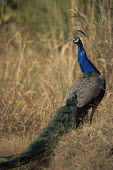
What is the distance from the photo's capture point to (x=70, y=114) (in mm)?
4094

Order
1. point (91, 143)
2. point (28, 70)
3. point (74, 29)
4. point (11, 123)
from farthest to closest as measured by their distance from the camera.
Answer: point (28, 70), point (74, 29), point (11, 123), point (91, 143)

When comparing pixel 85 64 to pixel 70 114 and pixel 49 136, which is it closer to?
pixel 70 114

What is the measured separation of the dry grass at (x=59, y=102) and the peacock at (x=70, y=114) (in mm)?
123

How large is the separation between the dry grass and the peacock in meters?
0.12

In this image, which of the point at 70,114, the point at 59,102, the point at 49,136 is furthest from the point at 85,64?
the point at 49,136

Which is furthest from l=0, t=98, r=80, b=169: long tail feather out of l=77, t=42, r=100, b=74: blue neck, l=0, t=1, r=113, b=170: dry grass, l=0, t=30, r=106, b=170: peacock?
l=77, t=42, r=100, b=74: blue neck

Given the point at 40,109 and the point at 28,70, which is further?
the point at 28,70

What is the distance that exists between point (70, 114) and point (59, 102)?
1.01 meters

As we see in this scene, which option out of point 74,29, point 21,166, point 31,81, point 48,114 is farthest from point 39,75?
point 21,166

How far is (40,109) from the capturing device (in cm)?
537

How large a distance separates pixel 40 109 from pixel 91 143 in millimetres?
2031

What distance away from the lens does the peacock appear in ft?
11.3

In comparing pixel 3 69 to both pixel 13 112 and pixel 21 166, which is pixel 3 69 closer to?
pixel 13 112

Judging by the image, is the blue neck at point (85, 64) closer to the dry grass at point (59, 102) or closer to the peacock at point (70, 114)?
the peacock at point (70, 114)
